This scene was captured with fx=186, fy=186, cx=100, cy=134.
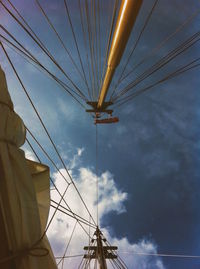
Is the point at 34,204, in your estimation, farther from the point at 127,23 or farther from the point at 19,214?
the point at 127,23

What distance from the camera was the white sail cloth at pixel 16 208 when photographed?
1812 millimetres

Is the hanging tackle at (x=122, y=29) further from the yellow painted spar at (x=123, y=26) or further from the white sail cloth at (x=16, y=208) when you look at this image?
the white sail cloth at (x=16, y=208)

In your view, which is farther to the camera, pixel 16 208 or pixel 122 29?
pixel 122 29

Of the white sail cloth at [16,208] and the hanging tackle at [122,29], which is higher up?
the hanging tackle at [122,29]

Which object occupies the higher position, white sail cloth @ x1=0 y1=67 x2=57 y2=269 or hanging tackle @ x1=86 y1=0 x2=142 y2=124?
hanging tackle @ x1=86 y1=0 x2=142 y2=124

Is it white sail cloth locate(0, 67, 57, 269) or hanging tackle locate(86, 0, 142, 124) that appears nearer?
white sail cloth locate(0, 67, 57, 269)

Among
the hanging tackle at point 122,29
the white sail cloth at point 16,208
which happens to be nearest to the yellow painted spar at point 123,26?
the hanging tackle at point 122,29

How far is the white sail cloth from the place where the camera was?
1812mm

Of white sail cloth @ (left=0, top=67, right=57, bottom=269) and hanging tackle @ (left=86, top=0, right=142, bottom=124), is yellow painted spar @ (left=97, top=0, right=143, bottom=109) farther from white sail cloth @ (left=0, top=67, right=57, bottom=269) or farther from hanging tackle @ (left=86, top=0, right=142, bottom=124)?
white sail cloth @ (left=0, top=67, right=57, bottom=269)

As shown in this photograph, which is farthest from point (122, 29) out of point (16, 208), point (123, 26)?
point (16, 208)

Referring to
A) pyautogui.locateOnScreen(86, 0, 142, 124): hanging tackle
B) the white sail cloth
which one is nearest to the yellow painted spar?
pyautogui.locateOnScreen(86, 0, 142, 124): hanging tackle

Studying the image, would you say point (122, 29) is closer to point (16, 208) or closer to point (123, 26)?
point (123, 26)

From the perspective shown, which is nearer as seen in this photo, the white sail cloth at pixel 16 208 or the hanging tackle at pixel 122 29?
the white sail cloth at pixel 16 208

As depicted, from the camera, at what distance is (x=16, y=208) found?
190 centimetres
